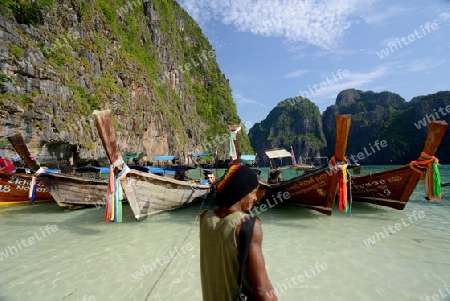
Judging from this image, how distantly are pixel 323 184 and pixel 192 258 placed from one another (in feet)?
16.7

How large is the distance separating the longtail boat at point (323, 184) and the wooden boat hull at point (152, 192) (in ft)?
13.3

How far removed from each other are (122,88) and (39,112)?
14.8 m

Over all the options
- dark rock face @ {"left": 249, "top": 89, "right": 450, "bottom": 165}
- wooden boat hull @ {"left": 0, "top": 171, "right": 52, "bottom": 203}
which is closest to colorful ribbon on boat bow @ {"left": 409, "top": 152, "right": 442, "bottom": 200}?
wooden boat hull @ {"left": 0, "top": 171, "right": 52, "bottom": 203}

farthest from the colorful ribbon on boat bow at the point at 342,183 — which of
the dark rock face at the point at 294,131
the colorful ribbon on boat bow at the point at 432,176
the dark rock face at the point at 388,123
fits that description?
the dark rock face at the point at 294,131

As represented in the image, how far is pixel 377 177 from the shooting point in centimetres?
898

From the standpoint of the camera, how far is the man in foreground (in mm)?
1329

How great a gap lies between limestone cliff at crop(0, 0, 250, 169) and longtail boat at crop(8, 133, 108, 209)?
11174 millimetres

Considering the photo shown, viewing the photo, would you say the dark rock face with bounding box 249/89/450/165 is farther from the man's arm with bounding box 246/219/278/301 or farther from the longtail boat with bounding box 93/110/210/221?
the man's arm with bounding box 246/219/278/301

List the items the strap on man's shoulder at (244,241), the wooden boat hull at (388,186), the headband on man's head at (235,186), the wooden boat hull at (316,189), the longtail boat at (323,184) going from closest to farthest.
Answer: the strap on man's shoulder at (244,241) → the headband on man's head at (235,186) → the longtail boat at (323,184) → the wooden boat hull at (316,189) → the wooden boat hull at (388,186)

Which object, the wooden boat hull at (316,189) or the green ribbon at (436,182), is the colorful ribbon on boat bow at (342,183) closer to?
the wooden boat hull at (316,189)

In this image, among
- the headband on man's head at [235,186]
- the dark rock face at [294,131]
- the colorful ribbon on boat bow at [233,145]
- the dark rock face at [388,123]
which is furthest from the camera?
the dark rock face at [294,131]

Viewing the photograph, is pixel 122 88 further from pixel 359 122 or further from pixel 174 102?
pixel 359 122

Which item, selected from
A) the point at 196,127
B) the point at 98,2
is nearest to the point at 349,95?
the point at 196,127

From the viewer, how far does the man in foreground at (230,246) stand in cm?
133
